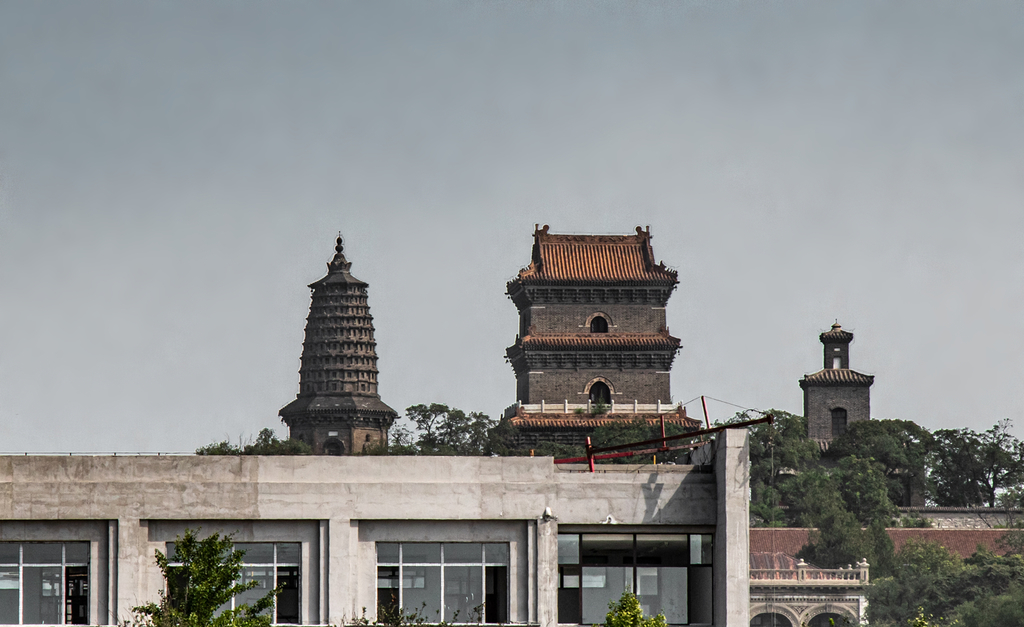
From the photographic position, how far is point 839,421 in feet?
471

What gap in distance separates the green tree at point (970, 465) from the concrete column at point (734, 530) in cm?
9984

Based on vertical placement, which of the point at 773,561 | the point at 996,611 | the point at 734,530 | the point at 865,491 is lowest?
the point at 996,611

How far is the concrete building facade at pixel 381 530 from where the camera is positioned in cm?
4106

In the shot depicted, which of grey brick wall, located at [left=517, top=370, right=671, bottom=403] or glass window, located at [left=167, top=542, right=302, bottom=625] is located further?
grey brick wall, located at [left=517, top=370, right=671, bottom=403]

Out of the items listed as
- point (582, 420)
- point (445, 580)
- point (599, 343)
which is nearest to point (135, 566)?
point (445, 580)

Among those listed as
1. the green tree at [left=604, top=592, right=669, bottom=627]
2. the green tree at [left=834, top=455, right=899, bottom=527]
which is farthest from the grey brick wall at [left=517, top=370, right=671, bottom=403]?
the green tree at [left=604, top=592, right=669, bottom=627]

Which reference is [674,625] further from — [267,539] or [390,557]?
[267,539]

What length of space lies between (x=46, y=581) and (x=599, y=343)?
86827mm

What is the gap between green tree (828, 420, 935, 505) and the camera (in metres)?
135

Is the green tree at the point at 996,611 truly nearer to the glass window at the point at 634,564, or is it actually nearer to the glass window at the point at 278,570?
the glass window at the point at 634,564

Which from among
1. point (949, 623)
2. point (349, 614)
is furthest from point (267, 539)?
point (949, 623)

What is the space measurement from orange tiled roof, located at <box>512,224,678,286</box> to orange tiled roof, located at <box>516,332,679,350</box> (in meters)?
3.77

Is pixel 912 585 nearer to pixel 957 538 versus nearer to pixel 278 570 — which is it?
pixel 957 538

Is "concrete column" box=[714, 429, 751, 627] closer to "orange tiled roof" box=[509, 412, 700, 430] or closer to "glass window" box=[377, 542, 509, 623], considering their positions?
"glass window" box=[377, 542, 509, 623]
